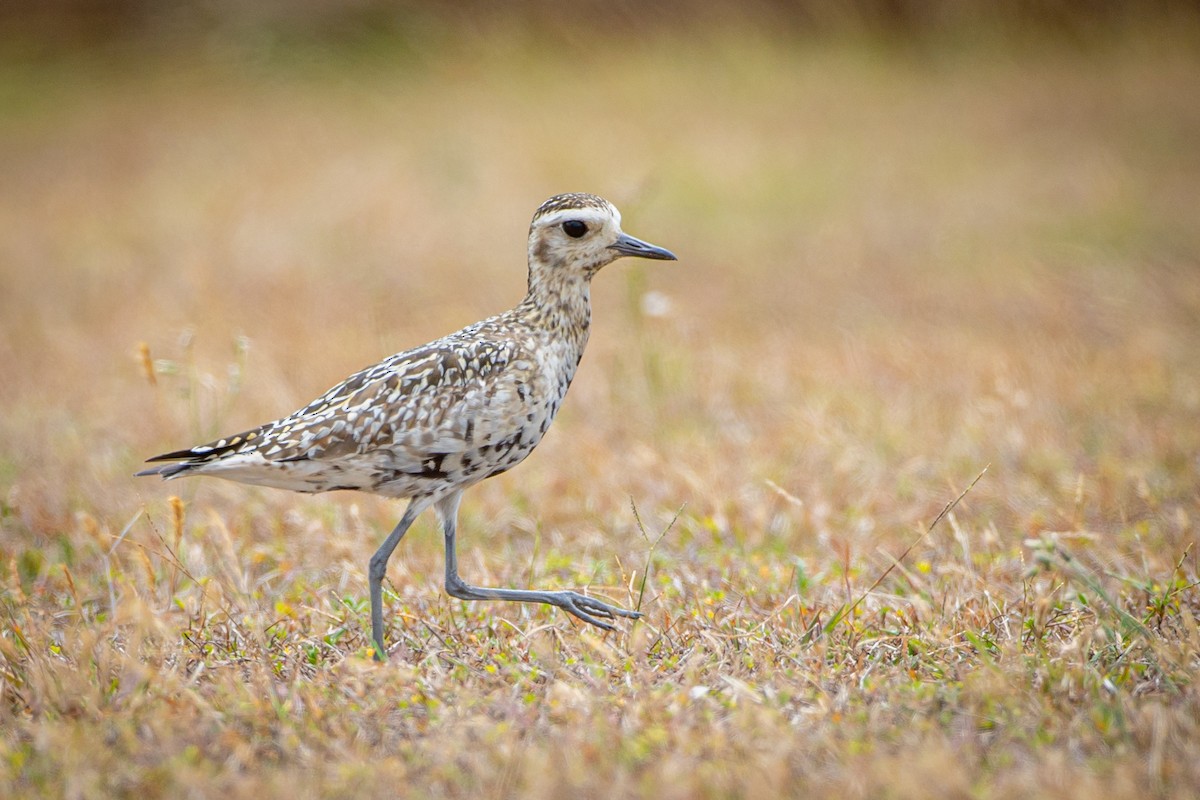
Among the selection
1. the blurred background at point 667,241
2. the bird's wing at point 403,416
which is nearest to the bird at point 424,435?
the bird's wing at point 403,416

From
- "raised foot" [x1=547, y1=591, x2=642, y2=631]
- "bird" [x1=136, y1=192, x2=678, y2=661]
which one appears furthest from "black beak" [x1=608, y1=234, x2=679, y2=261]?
"raised foot" [x1=547, y1=591, x2=642, y2=631]

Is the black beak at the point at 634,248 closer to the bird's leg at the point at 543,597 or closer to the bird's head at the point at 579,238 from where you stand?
the bird's head at the point at 579,238

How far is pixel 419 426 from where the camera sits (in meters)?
4.24

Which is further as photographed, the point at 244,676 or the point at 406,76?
the point at 406,76

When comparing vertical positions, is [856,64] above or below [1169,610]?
above

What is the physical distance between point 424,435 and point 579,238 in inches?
42.0

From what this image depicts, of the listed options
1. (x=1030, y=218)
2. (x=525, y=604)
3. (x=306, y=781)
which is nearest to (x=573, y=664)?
(x=525, y=604)

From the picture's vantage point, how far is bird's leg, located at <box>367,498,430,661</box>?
4172 millimetres

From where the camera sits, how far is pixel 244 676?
402 cm

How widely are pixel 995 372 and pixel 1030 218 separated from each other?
4424 millimetres

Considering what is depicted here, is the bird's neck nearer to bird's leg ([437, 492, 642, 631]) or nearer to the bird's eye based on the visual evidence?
the bird's eye

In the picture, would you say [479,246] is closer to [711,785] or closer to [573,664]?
[573,664]

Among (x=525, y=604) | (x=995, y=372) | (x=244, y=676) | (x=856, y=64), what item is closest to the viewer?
(x=244, y=676)

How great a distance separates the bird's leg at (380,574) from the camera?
4.17 m
